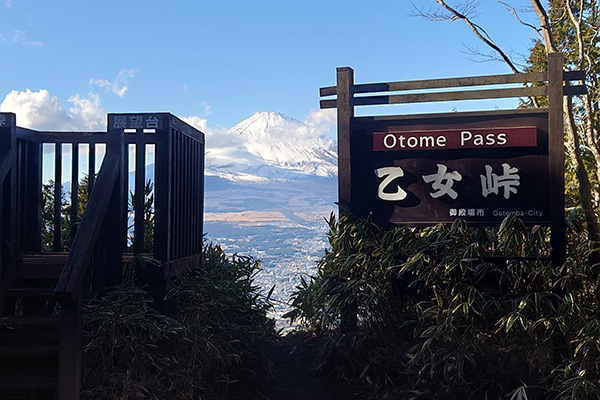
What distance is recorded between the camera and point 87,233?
4930 mm

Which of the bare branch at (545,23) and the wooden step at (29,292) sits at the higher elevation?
the bare branch at (545,23)

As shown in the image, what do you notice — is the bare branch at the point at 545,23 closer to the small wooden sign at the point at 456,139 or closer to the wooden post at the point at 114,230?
the small wooden sign at the point at 456,139

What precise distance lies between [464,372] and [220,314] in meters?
2.38

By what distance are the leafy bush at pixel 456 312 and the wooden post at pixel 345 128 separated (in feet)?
1.05

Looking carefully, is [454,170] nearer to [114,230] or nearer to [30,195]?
[114,230]

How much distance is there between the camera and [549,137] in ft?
19.9

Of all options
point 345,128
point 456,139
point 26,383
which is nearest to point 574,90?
point 456,139

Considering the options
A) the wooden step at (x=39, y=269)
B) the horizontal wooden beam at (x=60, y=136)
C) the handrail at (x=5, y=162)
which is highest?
the horizontal wooden beam at (x=60, y=136)

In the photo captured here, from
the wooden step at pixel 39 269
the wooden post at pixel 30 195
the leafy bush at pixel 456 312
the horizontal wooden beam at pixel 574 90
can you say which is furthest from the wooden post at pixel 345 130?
the wooden post at pixel 30 195

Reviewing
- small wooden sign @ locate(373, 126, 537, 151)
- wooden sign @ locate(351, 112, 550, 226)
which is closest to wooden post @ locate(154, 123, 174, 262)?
wooden sign @ locate(351, 112, 550, 226)

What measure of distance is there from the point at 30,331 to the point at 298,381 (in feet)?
8.60

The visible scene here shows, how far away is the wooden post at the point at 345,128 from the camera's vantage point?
6.36 metres

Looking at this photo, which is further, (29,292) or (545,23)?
(545,23)

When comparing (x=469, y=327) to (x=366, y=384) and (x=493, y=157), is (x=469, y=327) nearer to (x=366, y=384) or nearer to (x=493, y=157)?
(x=366, y=384)
